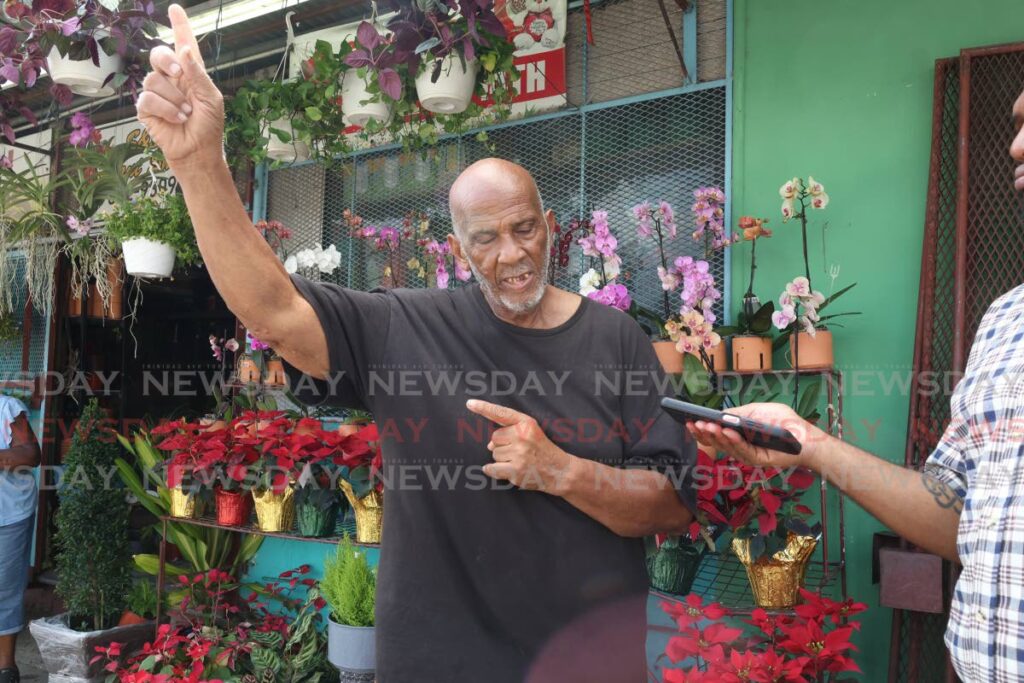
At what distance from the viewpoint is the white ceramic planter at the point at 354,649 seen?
10.1 ft

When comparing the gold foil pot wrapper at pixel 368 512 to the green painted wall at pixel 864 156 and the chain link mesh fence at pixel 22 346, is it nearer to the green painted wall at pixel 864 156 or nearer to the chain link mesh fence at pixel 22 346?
the green painted wall at pixel 864 156

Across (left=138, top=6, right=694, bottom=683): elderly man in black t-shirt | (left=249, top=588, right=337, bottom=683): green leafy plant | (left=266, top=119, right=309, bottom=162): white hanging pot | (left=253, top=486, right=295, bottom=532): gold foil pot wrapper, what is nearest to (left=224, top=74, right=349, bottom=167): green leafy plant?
(left=266, top=119, right=309, bottom=162): white hanging pot

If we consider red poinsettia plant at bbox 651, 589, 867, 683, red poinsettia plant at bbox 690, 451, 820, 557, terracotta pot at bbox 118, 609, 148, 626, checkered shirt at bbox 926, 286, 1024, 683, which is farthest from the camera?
terracotta pot at bbox 118, 609, 148, 626

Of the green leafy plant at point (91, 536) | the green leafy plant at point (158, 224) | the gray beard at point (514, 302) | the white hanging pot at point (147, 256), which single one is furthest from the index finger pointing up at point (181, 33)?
the green leafy plant at point (91, 536)

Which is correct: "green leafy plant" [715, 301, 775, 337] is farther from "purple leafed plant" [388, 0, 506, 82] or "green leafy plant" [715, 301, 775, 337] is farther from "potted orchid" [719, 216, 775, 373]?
"purple leafed plant" [388, 0, 506, 82]

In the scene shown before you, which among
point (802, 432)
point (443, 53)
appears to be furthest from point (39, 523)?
point (802, 432)

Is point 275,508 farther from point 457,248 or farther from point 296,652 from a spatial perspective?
point 457,248

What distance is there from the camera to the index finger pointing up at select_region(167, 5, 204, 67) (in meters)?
1.08

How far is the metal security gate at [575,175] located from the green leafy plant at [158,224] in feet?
2.23

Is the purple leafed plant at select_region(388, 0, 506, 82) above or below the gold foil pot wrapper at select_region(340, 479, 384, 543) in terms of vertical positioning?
above

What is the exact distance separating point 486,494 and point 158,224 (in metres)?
3.35

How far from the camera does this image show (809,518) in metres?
2.87

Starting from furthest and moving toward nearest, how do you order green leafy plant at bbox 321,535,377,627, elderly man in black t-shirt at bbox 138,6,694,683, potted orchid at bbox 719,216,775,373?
green leafy plant at bbox 321,535,377,627, potted orchid at bbox 719,216,775,373, elderly man in black t-shirt at bbox 138,6,694,683

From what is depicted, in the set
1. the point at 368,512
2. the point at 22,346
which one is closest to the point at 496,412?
the point at 368,512
